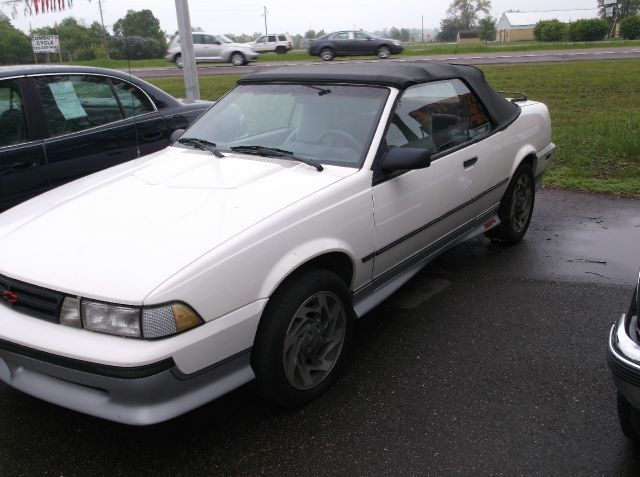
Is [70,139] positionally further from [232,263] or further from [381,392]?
[381,392]

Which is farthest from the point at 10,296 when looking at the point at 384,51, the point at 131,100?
the point at 384,51

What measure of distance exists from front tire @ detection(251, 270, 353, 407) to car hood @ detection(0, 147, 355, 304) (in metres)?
0.40

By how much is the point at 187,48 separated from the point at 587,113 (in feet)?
23.6

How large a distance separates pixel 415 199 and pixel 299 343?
1226 mm

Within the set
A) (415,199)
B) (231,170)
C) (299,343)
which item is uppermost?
(231,170)

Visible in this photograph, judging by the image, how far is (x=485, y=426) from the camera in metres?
2.77

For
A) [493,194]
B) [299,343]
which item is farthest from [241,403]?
[493,194]

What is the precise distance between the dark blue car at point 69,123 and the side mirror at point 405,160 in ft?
9.19

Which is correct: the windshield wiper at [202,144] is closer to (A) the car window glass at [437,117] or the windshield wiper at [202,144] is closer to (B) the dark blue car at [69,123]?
(A) the car window glass at [437,117]

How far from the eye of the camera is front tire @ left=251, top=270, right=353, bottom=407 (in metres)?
2.68

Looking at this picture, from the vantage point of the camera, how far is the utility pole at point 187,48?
7551mm

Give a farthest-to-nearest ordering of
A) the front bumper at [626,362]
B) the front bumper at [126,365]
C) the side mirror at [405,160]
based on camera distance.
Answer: the side mirror at [405,160] < the front bumper at [126,365] < the front bumper at [626,362]

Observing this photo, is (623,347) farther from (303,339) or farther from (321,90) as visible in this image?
(321,90)

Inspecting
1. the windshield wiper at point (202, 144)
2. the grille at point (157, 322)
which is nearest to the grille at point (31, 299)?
the grille at point (157, 322)
